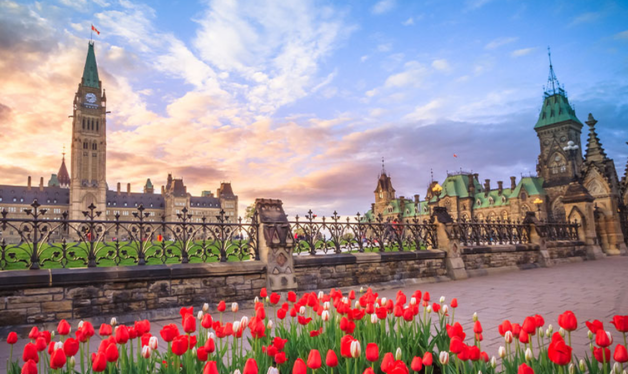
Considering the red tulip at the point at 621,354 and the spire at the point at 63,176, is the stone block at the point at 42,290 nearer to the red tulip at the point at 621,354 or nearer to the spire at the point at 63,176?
the red tulip at the point at 621,354

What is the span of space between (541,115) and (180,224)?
3910 inches

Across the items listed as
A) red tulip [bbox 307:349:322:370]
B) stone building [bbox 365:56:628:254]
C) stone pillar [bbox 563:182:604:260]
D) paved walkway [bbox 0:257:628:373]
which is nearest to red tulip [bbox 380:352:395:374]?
red tulip [bbox 307:349:322:370]

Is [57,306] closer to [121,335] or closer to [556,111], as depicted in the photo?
[121,335]

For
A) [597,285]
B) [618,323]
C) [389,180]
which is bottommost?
[597,285]

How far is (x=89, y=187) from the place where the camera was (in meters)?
125

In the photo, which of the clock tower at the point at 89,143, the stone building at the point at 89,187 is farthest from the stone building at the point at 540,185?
the clock tower at the point at 89,143

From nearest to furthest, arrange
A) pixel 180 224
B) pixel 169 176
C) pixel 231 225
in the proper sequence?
pixel 180 224 → pixel 231 225 → pixel 169 176

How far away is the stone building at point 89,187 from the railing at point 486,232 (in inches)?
4482

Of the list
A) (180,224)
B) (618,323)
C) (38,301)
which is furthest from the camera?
(180,224)

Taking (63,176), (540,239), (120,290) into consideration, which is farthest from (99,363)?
(63,176)

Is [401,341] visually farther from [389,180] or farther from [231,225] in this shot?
[389,180]

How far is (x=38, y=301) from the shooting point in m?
6.96

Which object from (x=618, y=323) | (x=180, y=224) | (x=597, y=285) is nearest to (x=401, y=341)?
(x=618, y=323)

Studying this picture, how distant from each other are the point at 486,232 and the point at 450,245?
382 cm
